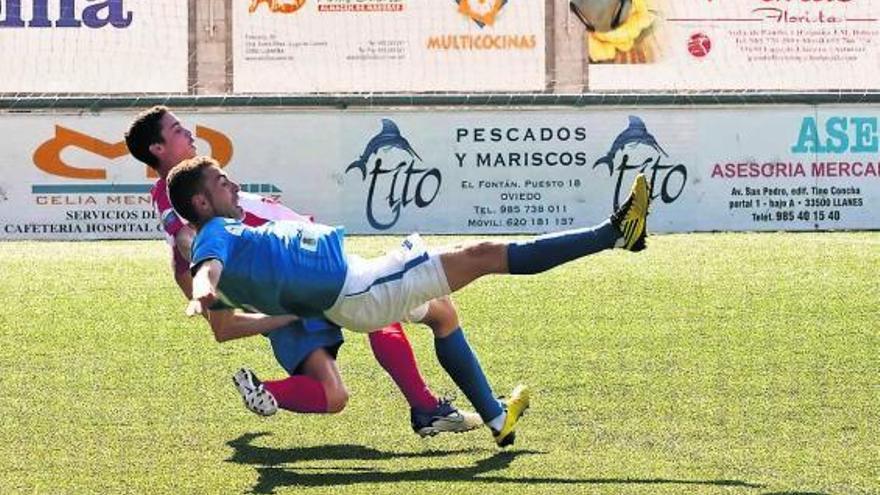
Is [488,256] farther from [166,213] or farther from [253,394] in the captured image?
[166,213]

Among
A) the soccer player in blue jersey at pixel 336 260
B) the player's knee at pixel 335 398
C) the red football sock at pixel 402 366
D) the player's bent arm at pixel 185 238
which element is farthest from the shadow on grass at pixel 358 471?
the player's bent arm at pixel 185 238

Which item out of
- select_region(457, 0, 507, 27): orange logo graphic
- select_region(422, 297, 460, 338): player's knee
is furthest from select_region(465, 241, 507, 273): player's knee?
select_region(457, 0, 507, 27): orange logo graphic

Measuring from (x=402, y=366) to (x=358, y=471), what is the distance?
96cm

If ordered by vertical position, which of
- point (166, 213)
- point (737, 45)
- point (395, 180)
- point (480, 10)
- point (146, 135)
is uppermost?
point (480, 10)

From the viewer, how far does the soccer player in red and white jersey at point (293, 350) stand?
7.29 metres

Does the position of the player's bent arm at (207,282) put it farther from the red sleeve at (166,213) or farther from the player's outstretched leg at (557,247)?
the red sleeve at (166,213)

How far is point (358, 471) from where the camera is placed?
6.79 m

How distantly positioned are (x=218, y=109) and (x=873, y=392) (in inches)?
588

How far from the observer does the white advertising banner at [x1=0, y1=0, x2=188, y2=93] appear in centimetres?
2491

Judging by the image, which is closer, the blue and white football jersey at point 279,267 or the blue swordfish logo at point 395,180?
the blue and white football jersey at point 279,267

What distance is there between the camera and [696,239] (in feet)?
62.1

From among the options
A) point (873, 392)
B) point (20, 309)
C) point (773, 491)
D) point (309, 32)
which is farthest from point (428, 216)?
point (773, 491)

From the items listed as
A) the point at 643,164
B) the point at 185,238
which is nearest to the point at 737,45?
the point at 643,164

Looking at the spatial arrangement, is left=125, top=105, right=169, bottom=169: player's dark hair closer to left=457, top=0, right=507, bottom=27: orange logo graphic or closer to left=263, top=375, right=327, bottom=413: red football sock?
left=263, top=375, right=327, bottom=413: red football sock
